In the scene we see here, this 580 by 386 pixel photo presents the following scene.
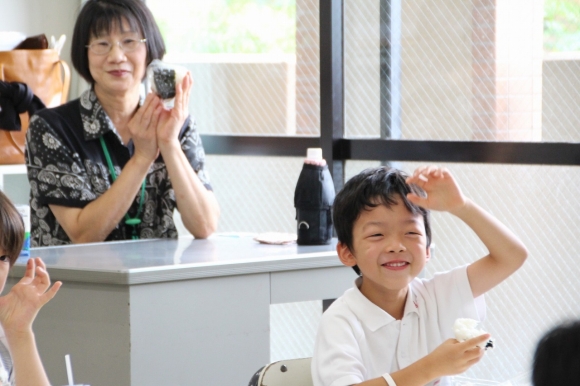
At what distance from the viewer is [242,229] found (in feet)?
10.3

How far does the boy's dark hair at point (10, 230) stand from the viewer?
147cm

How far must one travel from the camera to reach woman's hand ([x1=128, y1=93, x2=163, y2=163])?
7.43 ft

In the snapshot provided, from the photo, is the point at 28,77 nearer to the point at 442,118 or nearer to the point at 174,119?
the point at 174,119

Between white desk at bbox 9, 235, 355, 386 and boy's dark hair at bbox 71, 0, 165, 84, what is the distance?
0.65 meters

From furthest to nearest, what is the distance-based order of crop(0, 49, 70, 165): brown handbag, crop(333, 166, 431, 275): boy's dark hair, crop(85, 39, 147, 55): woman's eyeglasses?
crop(0, 49, 70, 165): brown handbag
crop(85, 39, 147, 55): woman's eyeglasses
crop(333, 166, 431, 275): boy's dark hair

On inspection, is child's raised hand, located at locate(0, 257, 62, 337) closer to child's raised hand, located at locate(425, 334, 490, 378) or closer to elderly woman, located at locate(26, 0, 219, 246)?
child's raised hand, located at locate(425, 334, 490, 378)

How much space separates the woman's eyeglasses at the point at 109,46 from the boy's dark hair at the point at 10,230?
3.10 ft

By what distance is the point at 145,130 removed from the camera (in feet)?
7.43

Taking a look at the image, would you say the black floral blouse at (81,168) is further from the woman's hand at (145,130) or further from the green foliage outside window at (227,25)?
the green foliage outside window at (227,25)

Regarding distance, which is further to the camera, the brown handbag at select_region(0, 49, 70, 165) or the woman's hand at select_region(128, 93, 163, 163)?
the brown handbag at select_region(0, 49, 70, 165)

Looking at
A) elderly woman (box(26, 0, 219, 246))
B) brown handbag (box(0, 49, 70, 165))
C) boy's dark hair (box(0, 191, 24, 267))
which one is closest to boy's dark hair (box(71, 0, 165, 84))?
elderly woman (box(26, 0, 219, 246))

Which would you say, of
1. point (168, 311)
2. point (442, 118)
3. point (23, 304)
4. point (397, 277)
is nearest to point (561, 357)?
point (397, 277)

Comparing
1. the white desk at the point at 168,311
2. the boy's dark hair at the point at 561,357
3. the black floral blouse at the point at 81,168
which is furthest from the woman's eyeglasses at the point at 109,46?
the boy's dark hair at the point at 561,357

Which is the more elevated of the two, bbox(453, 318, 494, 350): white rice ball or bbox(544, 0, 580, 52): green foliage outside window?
bbox(544, 0, 580, 52): green foliage outside window
